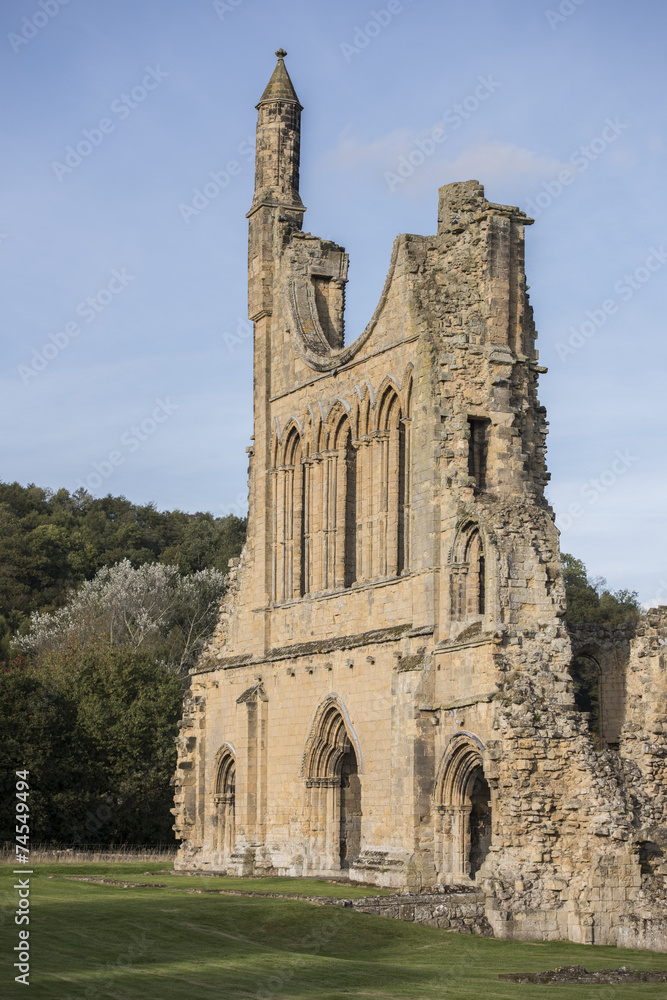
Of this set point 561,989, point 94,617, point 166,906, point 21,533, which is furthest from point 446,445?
point 21,533

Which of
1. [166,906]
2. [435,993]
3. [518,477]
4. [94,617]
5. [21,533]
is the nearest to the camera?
[435,993]

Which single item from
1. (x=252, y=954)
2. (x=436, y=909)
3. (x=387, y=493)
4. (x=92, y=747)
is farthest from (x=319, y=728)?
(x=92, y=747)

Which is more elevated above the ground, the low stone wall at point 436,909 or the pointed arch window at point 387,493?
the pointed arch window at point 387,493

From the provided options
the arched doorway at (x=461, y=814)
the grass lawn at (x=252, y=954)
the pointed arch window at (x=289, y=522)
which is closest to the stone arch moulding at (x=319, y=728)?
the pointed arch window at (x=289, y=522)

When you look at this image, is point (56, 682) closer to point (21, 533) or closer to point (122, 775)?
point (122, 775)

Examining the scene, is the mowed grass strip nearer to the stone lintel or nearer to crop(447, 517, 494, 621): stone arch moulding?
the stone lintel

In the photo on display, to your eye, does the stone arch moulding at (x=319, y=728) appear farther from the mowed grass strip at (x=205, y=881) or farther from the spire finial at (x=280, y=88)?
the spire finial at (x=280, y=88)

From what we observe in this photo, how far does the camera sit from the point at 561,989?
16.6 m

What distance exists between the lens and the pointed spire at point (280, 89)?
3672cm

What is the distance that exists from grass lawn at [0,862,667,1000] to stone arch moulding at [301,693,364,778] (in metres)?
5.59

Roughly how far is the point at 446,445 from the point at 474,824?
259 inches

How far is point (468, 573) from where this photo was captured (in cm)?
2659

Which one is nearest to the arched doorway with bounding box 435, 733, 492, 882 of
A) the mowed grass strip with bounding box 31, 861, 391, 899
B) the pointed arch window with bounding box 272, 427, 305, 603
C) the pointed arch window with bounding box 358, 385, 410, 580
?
the mowed grass strip with bounding box 31, 861, 391, 899

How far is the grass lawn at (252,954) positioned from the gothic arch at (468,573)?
603 centimetres
